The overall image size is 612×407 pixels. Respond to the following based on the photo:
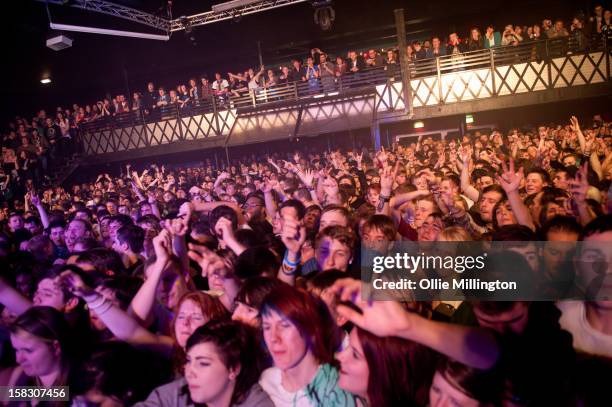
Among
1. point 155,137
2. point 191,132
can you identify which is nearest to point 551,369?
point 191,132

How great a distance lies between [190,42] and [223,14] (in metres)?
3.55

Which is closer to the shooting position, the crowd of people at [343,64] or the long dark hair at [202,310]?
the long dark hair at [202,310]

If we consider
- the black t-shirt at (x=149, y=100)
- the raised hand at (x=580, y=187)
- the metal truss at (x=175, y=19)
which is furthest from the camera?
the black t-shirt at (x=149, y=100)

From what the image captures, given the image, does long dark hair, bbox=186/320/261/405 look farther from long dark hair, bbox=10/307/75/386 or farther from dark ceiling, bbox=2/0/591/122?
dark ceiling, bbox=2/0/591/122

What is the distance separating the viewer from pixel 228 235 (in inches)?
140

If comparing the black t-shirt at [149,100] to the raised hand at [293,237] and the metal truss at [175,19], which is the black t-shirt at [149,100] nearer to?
the metal truss at [175,19]

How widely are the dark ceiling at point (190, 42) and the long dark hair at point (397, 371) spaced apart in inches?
525

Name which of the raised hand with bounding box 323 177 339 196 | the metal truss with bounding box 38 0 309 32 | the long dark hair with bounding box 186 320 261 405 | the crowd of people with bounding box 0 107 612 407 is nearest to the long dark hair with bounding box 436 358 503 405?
the crowd of people with bounding box 0 107 612 407

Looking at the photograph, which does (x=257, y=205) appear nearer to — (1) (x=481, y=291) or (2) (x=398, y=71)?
(1) (x=481, y=291)

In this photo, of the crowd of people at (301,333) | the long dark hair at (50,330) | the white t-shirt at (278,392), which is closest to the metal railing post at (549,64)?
the crowd of people at (301,333)

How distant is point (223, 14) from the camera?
13.0m

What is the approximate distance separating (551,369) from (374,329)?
0.79 metres

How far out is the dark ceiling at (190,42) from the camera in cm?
1376

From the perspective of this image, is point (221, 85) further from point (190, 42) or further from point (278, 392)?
point (278, 392)
